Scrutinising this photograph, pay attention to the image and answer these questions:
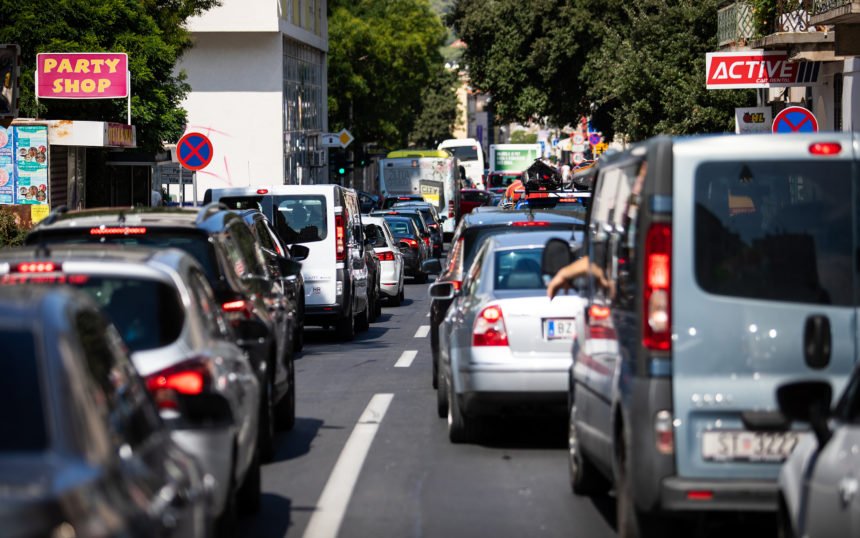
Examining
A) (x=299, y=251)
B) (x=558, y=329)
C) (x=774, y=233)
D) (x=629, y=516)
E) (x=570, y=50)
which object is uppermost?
(x=570, y=50)

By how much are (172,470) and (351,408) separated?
847 cm

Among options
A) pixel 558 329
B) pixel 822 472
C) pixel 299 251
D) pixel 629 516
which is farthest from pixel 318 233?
pixel 822 472

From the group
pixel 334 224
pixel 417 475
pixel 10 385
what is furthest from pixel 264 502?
pixel 334 224

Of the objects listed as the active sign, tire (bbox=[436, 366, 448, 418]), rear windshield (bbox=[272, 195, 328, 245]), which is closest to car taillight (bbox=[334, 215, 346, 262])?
rear windshield (bbox=[272, 195, 328, 245])

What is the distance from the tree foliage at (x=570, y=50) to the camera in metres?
41.2

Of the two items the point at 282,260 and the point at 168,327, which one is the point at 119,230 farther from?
the point at 282,260

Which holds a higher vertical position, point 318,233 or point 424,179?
point 424,179

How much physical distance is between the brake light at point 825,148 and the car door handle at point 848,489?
87.9 inches

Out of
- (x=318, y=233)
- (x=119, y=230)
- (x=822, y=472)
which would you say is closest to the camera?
(x=822, y=472)

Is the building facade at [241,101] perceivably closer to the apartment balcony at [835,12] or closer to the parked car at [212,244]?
the apartment balcony at [835,12]

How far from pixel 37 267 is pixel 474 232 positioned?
774cm

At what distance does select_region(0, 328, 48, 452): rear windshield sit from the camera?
418cm

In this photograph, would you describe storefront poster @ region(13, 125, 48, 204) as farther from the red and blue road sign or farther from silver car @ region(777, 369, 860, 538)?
silver car @ region(777, 369, 860, 538)

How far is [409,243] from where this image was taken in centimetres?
3631
